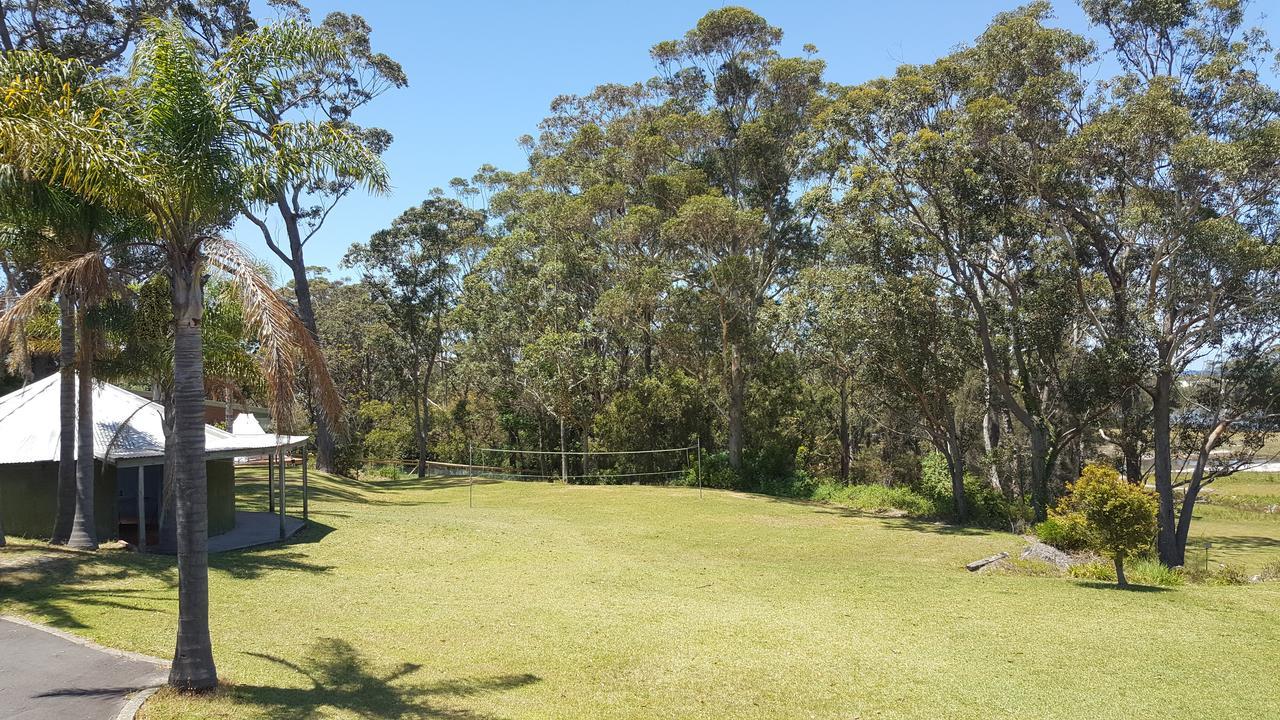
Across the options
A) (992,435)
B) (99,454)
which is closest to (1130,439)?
(992,435)

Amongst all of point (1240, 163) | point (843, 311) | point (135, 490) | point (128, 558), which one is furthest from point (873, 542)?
point (135, 490)

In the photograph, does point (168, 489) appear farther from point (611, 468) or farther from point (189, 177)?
point (611, 468)

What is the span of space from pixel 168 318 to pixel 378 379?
41.2 m

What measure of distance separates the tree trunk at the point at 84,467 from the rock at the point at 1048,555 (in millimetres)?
16733

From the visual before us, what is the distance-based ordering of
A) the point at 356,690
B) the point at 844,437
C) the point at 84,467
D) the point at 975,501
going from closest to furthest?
the point at 356,690 → the point at 84,467 → the point at 975,501 → the point at 844,437

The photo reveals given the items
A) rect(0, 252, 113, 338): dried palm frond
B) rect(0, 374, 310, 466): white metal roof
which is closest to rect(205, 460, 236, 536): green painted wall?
rect(0, 374, 310, 466): white metal roof

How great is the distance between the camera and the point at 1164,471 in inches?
765

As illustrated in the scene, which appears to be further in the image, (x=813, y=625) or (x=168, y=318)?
(x=168, y=318)

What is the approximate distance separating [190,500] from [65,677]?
2025 millimetres

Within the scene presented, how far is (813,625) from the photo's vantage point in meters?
11.0

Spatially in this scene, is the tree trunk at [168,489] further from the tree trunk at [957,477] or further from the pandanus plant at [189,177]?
the tree trunk at [957,477]

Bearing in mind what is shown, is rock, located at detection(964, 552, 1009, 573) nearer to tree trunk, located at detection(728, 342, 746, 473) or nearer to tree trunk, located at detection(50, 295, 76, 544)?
tree trunk, located at detection(50, 295, 76, 544)

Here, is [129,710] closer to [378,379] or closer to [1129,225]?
[1129,225]

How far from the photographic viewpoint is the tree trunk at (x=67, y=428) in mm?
13312
